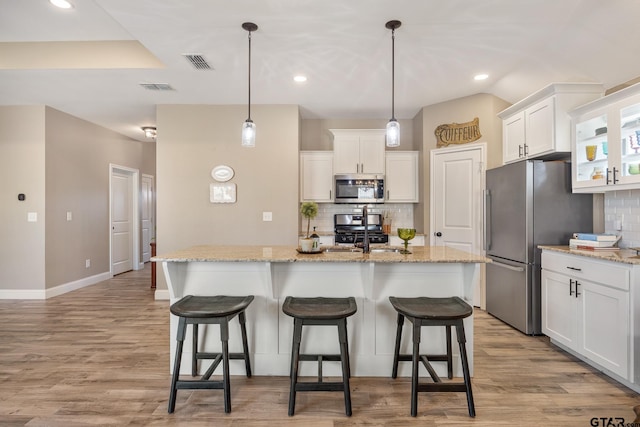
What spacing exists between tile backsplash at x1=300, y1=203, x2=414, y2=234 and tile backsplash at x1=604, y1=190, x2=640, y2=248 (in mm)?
2481

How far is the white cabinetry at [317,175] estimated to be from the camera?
4.98m

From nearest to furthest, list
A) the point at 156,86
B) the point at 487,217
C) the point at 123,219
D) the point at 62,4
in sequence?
the point at 62,4
the point at 487,217
the point at 156,86
the point at 123,219

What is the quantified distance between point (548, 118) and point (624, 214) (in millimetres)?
1074

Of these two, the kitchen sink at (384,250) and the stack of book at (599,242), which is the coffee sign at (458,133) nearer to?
the stack of book at (599,242)

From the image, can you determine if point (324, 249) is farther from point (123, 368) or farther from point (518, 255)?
point (518, 255)

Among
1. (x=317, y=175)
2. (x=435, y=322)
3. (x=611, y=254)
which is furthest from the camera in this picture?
(x=317, y=175)

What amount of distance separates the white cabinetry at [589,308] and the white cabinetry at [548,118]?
1053 millimetres

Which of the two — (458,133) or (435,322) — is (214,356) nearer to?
(435,322)

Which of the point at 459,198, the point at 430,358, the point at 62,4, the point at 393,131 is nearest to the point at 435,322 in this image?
the point at 430,358

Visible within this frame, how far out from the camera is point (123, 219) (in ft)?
21.5

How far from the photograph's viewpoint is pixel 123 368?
261cm

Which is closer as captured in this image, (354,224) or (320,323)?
(320,323)

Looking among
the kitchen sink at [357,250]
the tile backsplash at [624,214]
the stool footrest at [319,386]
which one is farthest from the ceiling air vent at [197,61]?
the tile backsplash at [624,214]

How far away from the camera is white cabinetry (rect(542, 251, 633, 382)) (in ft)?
7.41
